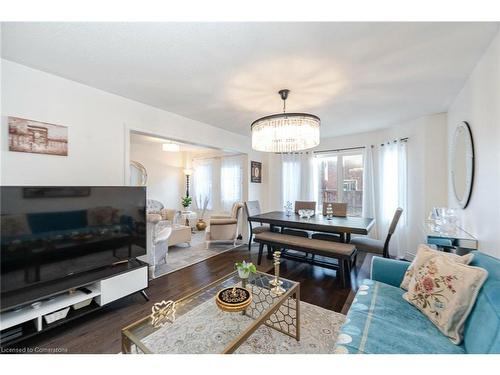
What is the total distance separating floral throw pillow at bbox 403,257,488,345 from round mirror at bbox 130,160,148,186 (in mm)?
5454

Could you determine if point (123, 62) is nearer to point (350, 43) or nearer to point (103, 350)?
point (350, 43)

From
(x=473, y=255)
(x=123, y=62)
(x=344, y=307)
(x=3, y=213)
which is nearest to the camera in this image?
(x=473, y=255)

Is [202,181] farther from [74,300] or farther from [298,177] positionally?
[74,300]

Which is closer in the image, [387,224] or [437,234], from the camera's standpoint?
[437,234]

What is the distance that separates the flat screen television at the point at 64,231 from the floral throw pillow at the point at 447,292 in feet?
8.42

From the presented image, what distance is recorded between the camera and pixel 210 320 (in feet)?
5.90

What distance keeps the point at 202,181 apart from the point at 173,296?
4.27m

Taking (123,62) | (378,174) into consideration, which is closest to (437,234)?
(378,174)

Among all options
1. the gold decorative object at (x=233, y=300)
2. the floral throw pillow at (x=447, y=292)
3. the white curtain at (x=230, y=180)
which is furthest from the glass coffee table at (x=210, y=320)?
the white curtain at (x=230, y=180)

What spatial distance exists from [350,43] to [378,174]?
3212 millimetres

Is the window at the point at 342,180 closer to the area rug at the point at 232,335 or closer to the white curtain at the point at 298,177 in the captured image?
the white curtain at the point at 298,177

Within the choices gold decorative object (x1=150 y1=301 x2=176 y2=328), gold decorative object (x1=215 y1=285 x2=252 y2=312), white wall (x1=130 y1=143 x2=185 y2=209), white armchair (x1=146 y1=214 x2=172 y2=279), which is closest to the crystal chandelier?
gold decorative object (x1=215 y1=285 x2=252 y2=312)

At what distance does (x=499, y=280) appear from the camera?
3.34 ft

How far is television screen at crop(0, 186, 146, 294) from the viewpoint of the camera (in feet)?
4.89
